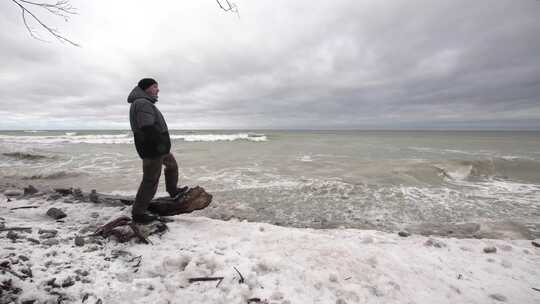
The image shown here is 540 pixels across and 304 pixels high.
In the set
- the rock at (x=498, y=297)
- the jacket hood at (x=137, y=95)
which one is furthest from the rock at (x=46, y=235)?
the rock at (x=498, y=297)

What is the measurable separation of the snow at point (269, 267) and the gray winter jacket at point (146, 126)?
1291 mm

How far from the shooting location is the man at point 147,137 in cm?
336

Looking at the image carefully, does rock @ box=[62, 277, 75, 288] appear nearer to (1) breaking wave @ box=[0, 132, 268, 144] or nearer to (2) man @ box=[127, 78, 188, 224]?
(2) man @ box=[127, 78, 188, 224]

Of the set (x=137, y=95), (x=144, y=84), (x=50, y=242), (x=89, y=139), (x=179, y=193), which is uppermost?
(x=144, y=84)

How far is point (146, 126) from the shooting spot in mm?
3330

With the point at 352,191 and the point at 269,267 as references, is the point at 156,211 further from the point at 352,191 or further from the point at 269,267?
the point at 352,191

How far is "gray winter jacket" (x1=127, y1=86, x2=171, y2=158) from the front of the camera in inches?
131

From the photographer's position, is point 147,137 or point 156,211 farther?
point 156,211

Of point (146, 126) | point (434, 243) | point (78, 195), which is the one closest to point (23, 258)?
point (146, 126)

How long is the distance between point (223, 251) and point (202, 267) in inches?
18.0

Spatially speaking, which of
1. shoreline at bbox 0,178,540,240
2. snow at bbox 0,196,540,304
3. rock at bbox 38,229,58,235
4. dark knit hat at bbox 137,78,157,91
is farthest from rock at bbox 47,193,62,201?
dark knit hat at bbox 137,78,157,91

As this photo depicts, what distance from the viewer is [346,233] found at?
14.0 ft

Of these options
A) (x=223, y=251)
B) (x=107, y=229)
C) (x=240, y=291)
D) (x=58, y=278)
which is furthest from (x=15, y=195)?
(x=240, y=291)

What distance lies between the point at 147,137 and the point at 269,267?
8.10 ft
